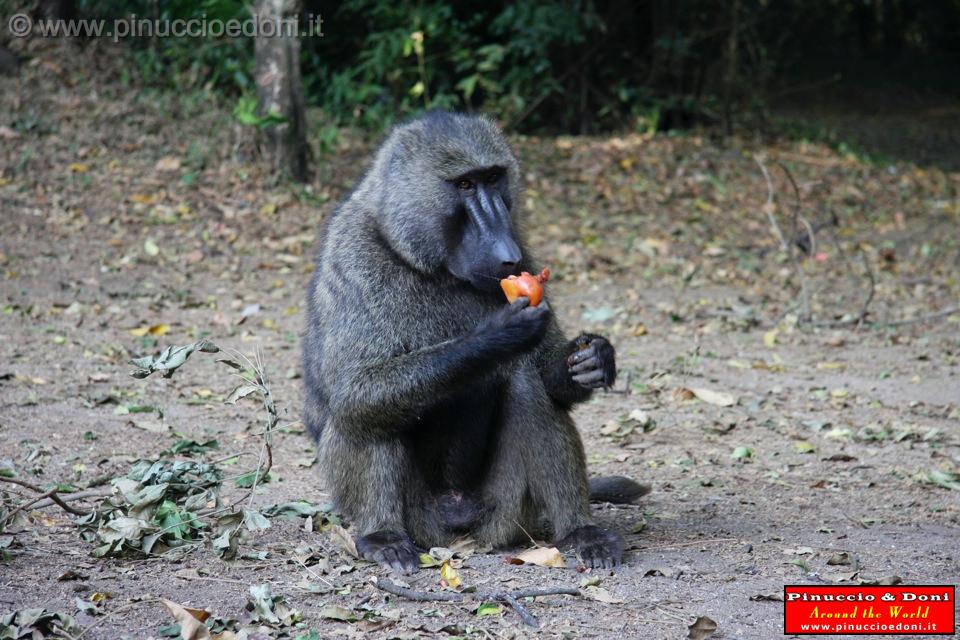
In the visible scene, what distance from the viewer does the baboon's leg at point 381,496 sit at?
3.83 m

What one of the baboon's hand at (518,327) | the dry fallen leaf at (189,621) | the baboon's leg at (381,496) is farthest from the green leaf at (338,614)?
the baboon's hand at (518,327)

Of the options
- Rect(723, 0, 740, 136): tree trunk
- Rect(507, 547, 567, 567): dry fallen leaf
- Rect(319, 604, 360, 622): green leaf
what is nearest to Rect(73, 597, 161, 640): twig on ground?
Rect(319, 604, 360, 622): green leaf

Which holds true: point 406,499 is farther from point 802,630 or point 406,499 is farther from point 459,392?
point 802,630

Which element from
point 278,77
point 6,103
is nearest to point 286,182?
point 278,77

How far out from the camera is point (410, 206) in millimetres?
3928

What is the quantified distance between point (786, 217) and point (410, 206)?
7639 millimetres

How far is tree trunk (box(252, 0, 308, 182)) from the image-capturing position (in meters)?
9.25

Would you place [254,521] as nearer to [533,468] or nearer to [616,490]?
[533,468]

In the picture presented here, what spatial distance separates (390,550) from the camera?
12.4 ft

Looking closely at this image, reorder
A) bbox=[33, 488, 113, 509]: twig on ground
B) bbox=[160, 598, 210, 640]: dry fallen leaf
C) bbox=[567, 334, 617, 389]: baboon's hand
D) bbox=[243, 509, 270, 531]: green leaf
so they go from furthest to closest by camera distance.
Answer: bbox=[33, 488, 113, 509]: twig on ground < bbox=[567, 334, 617, 389]: baboon's hand < bbox=[243, 509, 270, 531]: green leaf < bbox=[160, 598, 210, 640]: dry fallen leaf

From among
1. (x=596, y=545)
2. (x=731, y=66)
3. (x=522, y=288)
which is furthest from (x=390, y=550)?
(x=731, y=66)

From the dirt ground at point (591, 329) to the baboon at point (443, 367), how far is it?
228 mm

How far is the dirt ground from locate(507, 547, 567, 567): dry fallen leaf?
4cm

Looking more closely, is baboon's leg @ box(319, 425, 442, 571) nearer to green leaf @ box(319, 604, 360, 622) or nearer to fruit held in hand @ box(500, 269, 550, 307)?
green leaf @ box(319, 604, 360, 622)
